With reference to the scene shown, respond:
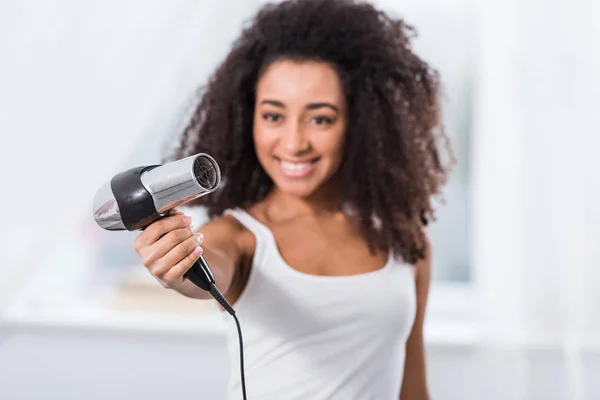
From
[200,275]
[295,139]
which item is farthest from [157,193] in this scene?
[295,139]

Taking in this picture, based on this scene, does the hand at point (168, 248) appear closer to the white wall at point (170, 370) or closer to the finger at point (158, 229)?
the finger at point (158, 229)

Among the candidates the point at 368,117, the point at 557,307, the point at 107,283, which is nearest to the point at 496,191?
the point at 557,307

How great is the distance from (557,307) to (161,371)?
3.38ft

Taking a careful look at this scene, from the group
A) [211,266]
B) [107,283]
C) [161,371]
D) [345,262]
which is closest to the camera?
[211,266]

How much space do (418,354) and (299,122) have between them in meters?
0.49

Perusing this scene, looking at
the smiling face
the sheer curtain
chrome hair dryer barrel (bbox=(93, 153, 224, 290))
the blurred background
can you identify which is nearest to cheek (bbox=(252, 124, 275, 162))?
the smiling face

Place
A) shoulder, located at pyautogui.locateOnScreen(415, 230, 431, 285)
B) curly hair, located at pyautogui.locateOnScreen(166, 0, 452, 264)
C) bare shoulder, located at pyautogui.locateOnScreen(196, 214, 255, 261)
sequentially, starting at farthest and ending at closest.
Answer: shoulder, located at pyautogui.locateOnScreen(415, 230, 431, 285)
curly hair, located at pyautogui.locateOnScreen(166, 0, 452, 264)
bare shoulder, located at pyautogui.locateOnScreen(196, 214, 255, 261)

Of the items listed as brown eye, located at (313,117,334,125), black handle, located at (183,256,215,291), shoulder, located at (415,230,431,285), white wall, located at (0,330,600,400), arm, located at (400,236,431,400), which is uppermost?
brown eye, located at (313,117,334,125)

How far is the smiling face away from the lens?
1131 mm

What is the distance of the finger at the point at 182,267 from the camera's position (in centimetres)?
82

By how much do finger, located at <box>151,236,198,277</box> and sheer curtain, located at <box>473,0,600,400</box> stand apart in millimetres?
1154

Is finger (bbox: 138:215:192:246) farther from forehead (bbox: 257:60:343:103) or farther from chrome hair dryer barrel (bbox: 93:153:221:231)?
forehead (bbox: 257:60:343:103)

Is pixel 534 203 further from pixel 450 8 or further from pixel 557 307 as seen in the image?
pixel 450 8

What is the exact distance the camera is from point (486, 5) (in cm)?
182
